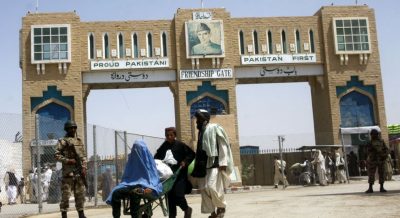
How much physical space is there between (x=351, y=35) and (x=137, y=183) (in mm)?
24987

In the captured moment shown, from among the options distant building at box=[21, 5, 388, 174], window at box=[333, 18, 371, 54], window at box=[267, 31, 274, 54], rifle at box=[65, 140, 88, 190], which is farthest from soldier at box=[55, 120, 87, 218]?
window at box=[333, 18, 371, 54]

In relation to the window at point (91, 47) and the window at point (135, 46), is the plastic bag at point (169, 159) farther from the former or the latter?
the window at point (91, 47)

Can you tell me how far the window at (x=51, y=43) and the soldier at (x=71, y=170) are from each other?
750 inches

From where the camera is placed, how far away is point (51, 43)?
27375 mm

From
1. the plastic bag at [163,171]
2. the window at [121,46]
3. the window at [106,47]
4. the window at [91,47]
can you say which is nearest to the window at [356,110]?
the window at [121,46]

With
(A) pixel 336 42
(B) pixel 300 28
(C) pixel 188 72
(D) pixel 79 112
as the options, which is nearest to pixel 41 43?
(D) pixel 79 112

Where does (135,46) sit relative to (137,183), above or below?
above

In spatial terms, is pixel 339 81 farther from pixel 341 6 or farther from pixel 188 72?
pixel 188 72

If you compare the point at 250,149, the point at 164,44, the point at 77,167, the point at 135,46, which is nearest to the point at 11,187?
the point at 77,167

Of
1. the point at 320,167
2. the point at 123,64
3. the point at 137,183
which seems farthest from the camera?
the point at 123,64

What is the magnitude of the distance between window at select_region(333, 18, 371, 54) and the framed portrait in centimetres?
657

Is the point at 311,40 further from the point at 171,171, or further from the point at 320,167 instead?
the point at 171,171

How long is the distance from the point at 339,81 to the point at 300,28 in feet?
12.0

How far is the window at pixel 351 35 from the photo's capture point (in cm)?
2900
